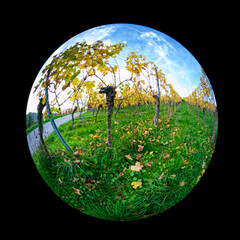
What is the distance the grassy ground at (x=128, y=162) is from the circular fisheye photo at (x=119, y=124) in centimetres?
2

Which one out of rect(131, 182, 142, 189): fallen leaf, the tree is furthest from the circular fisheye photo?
the tree

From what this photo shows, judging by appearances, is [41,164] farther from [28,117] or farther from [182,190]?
[182,190]

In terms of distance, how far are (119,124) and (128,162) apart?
644 millimetres

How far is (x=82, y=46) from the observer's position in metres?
3.23

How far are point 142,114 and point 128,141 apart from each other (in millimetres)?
500

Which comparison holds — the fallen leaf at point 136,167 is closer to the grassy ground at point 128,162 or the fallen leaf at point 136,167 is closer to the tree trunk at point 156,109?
the grassy ground at point 128,162

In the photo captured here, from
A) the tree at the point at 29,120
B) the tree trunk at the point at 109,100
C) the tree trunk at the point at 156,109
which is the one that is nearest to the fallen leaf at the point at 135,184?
the tree trunk at the point at 109,100

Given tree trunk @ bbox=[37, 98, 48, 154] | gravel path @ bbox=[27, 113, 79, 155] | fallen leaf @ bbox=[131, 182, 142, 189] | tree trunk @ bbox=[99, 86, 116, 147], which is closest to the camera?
tree trunk @ bbox=[99, 86, 116, 147]

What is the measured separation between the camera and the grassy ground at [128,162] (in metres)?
3.07

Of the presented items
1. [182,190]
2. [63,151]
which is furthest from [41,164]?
[182,190]

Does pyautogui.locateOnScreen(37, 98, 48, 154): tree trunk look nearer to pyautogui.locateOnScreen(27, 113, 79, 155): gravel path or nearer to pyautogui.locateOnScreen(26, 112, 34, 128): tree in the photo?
pyautogui.locateOnScreen(27, 113, 79, 155): gravel path

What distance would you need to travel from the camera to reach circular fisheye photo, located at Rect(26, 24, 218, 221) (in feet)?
9.91

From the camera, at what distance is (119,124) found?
10.00ft

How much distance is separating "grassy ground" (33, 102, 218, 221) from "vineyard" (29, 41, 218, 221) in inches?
0.6
